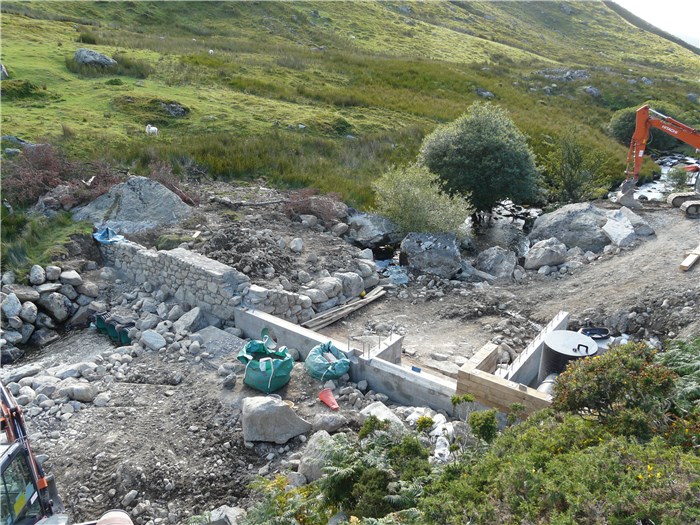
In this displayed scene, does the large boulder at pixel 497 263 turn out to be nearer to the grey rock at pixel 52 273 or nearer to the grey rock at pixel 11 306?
the grey rock at pixel 52 273

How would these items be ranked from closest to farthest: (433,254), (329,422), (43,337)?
(329,422)
(43,337)
(433,254)

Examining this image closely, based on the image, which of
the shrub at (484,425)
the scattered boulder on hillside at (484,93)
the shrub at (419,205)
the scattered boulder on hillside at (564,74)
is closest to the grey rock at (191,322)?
the shrub at (419,205)

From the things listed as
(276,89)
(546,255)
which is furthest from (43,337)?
(276,89)

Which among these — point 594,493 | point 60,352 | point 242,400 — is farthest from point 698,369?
point 60,352

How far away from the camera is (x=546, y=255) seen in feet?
47.7

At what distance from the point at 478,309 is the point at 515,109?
922 inches

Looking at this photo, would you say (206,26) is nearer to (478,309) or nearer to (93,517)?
(478,309)

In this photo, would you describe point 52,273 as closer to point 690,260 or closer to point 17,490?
point 17,490

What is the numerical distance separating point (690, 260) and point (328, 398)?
8.76m

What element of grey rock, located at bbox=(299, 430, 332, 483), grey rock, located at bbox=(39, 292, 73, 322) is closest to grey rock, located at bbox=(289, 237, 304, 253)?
grey rock, located at bbox=(39, 292, 73, 322)

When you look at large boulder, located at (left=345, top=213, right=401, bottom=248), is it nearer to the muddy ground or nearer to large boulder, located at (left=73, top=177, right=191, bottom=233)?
the muddy ground

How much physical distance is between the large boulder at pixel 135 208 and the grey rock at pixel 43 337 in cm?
316

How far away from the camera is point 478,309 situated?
1225 centimetres

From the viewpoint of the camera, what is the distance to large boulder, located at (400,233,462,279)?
46.4 feet
